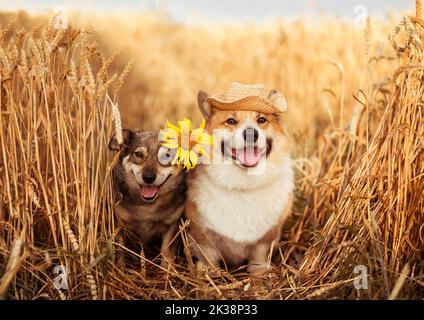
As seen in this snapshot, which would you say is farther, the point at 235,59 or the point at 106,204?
the point at 235,59

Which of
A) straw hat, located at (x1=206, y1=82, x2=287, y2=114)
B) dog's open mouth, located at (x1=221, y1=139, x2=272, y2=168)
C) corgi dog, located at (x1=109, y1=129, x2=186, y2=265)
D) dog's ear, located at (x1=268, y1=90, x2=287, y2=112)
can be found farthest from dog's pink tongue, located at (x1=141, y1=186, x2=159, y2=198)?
dog's ear, located at (x1=268, y1=90, x2=287, y2=112)

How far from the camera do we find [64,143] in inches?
99.6

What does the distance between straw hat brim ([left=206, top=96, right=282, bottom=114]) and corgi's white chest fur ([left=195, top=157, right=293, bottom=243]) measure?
319mm

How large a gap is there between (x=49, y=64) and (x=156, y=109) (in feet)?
13.0

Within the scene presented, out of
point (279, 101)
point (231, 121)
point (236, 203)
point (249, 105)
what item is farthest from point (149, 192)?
point (279, 101)

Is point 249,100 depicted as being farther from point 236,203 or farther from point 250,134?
point 236,203

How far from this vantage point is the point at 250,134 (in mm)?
2697

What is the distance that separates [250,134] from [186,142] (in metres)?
0.35

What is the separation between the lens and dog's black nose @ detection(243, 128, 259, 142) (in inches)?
106

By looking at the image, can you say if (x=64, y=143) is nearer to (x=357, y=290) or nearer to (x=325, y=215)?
(x=357, y=290)

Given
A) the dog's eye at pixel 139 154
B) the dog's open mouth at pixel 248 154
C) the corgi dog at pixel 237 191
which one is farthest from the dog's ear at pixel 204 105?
the dog's eye at pixel 139 154

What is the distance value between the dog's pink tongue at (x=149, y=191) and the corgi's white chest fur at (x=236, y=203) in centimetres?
23

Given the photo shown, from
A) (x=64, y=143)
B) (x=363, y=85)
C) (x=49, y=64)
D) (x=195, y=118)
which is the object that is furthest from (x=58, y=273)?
(x=195, y=118)

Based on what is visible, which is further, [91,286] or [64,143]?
[64,143]
